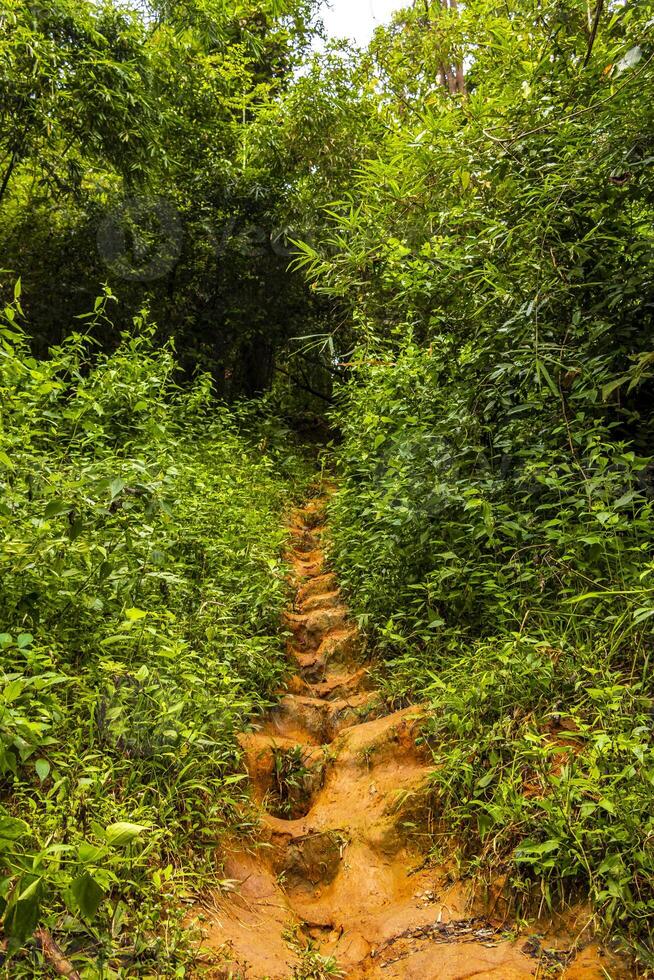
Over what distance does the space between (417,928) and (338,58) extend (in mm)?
8999

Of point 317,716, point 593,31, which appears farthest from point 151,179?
point 317,716

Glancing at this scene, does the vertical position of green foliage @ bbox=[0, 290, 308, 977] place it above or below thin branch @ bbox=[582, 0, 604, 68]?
below

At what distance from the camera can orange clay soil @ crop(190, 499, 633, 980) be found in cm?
200

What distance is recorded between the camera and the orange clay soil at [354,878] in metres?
2.00

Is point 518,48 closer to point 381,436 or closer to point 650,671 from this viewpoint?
point 381,436

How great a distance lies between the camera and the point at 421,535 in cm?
387

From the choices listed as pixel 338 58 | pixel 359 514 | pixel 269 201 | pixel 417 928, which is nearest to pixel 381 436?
pixel 359 514

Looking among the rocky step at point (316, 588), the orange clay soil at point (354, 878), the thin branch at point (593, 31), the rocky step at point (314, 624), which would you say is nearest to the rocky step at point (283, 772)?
the orange clay soil at point (354, 878)

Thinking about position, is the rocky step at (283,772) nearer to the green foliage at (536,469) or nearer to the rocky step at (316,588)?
the green foliage at (536,469)

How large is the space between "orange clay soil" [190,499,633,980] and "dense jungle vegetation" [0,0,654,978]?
0.44ft

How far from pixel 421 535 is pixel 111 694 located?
2.06 meters

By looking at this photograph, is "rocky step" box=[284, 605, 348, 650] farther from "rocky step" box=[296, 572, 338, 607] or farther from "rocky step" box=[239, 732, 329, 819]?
"rocky step" box=[239, 732, 329, 819]

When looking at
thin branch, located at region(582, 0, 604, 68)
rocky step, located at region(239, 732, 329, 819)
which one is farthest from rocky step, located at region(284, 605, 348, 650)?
thin branch, located at region(582, 0, 604, 68)

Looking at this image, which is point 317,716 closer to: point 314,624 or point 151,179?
point 314,624
